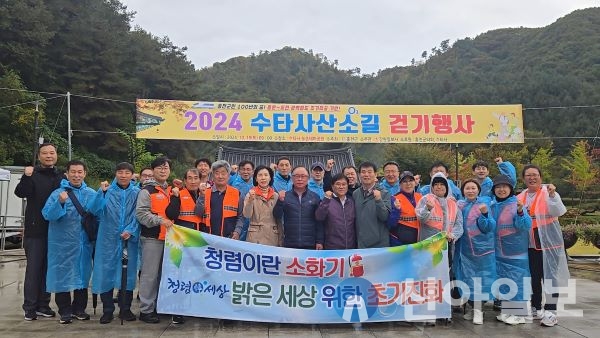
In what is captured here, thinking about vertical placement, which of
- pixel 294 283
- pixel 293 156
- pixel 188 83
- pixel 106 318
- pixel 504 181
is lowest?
pixel 106 318

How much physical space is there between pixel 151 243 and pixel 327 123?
9860 mm

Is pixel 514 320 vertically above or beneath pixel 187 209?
beneath

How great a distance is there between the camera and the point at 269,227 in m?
4.92

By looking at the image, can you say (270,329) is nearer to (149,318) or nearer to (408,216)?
(149,318)

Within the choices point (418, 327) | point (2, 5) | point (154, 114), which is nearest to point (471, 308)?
point (418, 327)

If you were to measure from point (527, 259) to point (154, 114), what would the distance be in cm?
1152

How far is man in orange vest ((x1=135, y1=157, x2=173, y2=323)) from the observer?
15.6 feet

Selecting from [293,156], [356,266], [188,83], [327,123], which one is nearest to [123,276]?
[356,266]

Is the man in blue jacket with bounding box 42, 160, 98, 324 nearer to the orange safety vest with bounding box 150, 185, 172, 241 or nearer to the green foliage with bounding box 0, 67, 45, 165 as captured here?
the orange safety vest with bounding box 150, 185, 172, 241

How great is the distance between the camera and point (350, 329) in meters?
4.63

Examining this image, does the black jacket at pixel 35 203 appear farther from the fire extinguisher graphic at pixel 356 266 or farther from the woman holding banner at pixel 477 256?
the woman holding banner at pixel 477 256

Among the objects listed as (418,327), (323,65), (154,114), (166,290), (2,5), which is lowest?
(418,327)

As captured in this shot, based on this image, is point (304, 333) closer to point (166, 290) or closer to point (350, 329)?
point (350, 329)

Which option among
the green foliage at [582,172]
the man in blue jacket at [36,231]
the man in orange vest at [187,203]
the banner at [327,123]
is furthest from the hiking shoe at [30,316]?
the green foliage at [582,172]
